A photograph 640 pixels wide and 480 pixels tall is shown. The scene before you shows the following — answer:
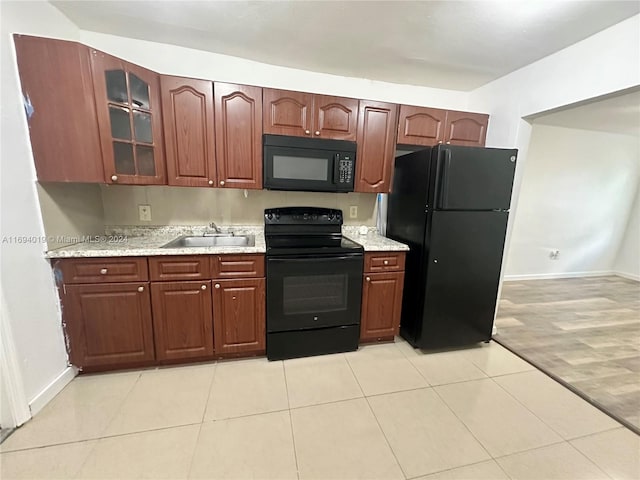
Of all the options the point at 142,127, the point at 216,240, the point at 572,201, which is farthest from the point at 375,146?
the point at 572,201

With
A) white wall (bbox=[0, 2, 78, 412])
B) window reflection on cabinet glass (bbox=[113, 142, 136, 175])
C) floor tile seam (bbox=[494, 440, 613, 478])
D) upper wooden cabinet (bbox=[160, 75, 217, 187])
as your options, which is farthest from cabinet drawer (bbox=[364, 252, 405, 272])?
white wall (bbox=[0, 2, 78, 412])

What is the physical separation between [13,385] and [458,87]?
390cm

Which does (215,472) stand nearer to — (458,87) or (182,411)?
(182,411)

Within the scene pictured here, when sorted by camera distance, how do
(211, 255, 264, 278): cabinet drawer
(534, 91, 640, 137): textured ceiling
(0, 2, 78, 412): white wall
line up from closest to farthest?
1. (0, 2, 78, 412): white wall
2. (211, 255, 264, 278): cabinet drawer
3. (534, 91, 640, 137): textured ceiling

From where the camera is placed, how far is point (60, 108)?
1.47m

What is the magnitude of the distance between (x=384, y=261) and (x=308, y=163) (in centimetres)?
98

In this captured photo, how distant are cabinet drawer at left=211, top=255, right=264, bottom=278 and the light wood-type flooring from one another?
2284 mm

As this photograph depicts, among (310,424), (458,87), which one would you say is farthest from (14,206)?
(458,87)

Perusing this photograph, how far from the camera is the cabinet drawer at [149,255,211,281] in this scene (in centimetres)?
172

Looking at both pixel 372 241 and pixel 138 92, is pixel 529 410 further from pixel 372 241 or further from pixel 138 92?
pixel 138 92

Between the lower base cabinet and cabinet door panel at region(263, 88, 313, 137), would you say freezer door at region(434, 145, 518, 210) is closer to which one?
the lower base cabinet

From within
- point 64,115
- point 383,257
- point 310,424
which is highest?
point 64,115

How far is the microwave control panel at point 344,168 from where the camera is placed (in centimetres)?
207

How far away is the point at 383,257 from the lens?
2084 millimetres
